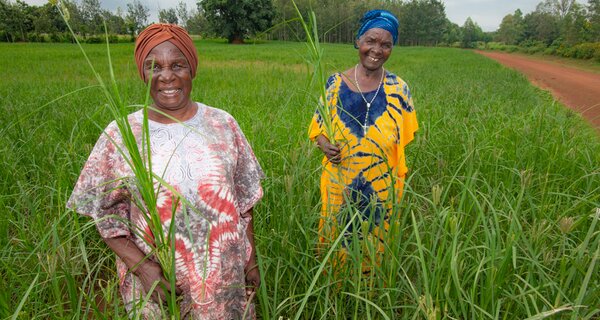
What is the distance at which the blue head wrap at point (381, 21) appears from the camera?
162 cm

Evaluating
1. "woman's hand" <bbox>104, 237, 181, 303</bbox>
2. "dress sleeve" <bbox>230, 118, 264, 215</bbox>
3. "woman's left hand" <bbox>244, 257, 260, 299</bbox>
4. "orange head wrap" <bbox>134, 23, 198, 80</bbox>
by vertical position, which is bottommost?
"woman's left hand" <bbox>244, 257, 260, 299</bbox>

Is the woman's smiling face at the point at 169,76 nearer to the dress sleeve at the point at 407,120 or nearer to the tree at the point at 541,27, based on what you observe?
the dress sleeve at the point at 407,120

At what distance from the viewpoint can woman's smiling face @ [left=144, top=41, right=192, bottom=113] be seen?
1.16 m

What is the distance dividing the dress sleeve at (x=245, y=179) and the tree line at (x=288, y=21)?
396mm

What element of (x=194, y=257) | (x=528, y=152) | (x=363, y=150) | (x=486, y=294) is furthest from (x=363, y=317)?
(x=528, y=152)

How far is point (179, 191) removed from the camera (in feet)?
3.67

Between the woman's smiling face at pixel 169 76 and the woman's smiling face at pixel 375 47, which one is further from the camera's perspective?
the woman's smiling face at pixel 375 47

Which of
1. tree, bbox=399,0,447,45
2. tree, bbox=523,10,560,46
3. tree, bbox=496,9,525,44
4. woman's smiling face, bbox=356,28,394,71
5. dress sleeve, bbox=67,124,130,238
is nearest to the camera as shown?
dress sleeve, bbox=67,124,130,238

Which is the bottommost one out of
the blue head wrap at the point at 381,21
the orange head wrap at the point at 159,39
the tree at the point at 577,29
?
the orange head wrap at the point at 159,39

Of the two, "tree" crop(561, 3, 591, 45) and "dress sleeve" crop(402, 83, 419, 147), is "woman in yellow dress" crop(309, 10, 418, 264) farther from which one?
"tree" crop(561, 3, 591, 45)

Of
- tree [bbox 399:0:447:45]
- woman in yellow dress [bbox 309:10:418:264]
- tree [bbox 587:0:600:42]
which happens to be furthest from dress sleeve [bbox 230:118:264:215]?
tree [bbox 399:0:447:45]

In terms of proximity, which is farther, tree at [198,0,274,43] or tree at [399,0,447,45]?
tree at [399,0,447,45]

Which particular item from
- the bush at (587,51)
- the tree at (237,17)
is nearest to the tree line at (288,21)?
the tree at (237,17)

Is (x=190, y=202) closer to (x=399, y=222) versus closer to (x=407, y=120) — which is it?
(x=399, y=222)
